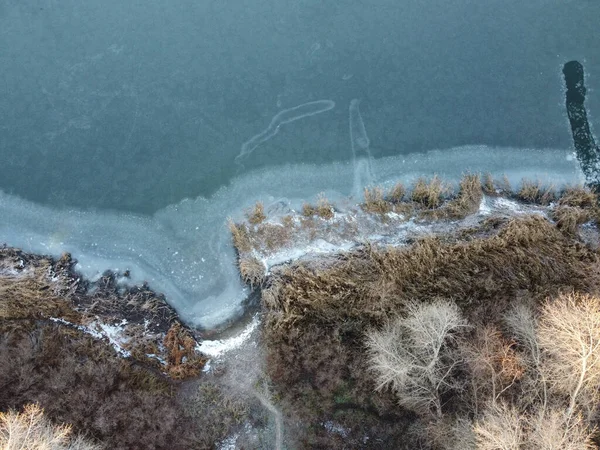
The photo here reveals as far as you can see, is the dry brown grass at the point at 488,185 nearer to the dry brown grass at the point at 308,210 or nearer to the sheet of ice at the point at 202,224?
the sheet of ice at the point at 202,224

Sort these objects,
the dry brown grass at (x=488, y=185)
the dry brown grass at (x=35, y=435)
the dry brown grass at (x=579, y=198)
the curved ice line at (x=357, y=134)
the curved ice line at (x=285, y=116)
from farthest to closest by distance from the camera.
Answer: the curved ice line at (x=285, y=116) < the curved ice line at (x=357, y=134) < the dry brown grass at (x=488, y=185) < the dry brown grass at (x=579, y=198) < the dry brown grass at (x=35, y=435)

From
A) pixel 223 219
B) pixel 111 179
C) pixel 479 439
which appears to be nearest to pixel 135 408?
pixel 223 219

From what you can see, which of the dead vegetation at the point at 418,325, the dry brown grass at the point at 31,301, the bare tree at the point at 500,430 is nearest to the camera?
the bare tree at the point at 500,430

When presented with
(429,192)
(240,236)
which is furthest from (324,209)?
(429,192)

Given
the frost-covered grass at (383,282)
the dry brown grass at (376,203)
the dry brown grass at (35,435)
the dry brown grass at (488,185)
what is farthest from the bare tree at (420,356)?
the dry brown grass at (35,435)

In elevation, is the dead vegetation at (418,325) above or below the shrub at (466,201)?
below

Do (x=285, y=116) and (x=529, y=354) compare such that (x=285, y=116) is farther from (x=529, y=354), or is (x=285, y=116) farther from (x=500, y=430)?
(x=500, y=430)
